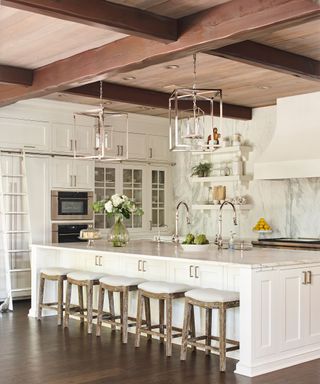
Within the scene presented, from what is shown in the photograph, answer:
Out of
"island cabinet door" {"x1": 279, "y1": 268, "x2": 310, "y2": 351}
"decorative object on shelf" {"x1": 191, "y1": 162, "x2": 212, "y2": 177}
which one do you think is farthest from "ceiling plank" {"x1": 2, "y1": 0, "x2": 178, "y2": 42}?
"decorative object on shelf" {"x1": 191, "y1": 162, "x2": 212, "y2": 177}

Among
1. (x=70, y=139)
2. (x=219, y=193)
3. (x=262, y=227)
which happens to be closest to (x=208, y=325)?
(x=262, y=227)

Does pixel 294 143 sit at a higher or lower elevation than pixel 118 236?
higher

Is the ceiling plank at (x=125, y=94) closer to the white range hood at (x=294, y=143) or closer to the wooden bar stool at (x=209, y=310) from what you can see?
the white range hood at (x=294, y=143)

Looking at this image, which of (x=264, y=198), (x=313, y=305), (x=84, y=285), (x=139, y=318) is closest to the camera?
(x=313, y=305)

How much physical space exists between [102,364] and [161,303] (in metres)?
1.00

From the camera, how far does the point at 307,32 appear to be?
491 centimetres

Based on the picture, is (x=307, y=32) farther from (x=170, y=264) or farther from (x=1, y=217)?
(x=1, y=217)

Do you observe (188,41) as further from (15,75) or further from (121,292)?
(121,292)

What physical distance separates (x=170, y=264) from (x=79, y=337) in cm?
113

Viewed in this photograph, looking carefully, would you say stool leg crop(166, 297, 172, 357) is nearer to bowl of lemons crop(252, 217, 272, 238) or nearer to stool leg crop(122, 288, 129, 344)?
stool leg crop(122, 288, 129, 344)

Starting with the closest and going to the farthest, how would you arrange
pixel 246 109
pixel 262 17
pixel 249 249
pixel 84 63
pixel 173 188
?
pixel 262 17
pixel 84 63
pixel 249 249
pixel 246 109
pixel 173 188

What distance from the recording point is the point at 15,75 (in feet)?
19.9

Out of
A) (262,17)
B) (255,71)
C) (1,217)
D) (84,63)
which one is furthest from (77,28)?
(1,217)

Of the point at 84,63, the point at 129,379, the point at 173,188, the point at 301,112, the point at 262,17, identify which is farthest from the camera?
the point at 173,188
